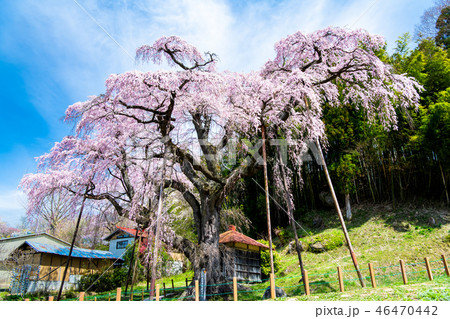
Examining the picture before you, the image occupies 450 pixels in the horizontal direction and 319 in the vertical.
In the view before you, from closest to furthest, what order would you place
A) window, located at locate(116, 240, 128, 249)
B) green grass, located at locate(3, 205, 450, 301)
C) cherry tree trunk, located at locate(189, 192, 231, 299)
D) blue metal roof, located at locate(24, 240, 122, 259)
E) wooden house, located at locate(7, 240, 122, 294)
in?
cherry tree trunk, located at locate(189, 192, 231, 299), green grass, located at locate(3, 205, 450, 301), wooden house, located at locate(7, 240, 122, 294), blue metal roof, located at locate(24, 240, 122, 259), window, located at locate(116, 240, 128, 249)

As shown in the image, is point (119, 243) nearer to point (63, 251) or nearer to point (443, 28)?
point (63, 251)

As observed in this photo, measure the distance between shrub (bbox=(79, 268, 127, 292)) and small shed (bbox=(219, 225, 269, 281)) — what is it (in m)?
7.86

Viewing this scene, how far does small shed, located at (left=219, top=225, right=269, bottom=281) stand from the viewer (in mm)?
12402

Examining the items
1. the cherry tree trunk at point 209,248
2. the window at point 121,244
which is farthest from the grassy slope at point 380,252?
the window at point 121,244

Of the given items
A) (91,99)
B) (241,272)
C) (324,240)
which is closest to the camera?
(91,99)

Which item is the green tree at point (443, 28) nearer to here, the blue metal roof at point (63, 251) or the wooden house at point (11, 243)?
the blue metal roof at point (63, 251)

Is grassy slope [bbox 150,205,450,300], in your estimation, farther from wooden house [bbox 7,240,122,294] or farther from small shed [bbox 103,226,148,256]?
small shed [bbox 103,226,148,256]

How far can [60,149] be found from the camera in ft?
30.0

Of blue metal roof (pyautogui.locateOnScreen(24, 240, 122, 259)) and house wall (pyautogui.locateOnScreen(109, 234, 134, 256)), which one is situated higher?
house wall (pyautogui.locateOnScreen(109, 234, 134, 256))

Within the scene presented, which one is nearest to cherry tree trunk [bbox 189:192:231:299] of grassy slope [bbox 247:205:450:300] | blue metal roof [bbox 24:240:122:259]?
grassy slope [bbox 247:205:450:300]

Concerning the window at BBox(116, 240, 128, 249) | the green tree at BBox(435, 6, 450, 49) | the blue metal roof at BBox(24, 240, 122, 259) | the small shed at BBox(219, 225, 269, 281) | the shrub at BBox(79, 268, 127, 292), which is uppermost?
the green tree at BBox(435, 6, 450, 49)

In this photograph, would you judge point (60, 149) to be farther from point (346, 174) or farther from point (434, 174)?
point (434, 174)
